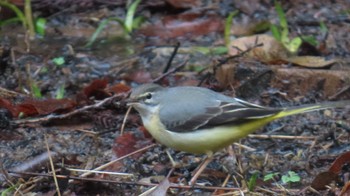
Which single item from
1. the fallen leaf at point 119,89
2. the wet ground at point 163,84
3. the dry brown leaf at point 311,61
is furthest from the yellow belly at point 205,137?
the dry brown leaf at point 311,61

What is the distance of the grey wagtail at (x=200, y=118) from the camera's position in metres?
5.52

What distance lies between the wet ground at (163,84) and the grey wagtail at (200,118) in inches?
11.5

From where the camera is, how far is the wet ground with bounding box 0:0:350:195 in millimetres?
5688

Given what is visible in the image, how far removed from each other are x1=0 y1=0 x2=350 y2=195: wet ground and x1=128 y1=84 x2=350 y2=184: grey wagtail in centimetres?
29

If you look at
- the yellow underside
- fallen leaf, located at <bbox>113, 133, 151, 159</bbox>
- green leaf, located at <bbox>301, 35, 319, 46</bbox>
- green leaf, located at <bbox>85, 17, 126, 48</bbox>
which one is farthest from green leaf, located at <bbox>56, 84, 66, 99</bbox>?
green leaf, located at <bbox>301, 35, 319, 46</bbox>

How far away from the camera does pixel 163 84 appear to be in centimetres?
736

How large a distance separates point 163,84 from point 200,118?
182cm

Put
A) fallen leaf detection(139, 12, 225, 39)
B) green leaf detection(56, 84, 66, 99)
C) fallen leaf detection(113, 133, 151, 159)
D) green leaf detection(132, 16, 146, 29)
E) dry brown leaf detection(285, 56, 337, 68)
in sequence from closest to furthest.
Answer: fallen leaf detection(113, 133, 151, 159), green leaf detection(56, 84, 66, 99), dry brown leaf detection(285, 56, 337, 68), fallen leaf detection(139, 12, 225, 39), green leaf detection(132, 16, 146, 29)

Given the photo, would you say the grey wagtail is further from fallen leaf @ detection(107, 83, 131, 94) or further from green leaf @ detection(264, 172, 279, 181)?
fallen leaf @ detection(107, 83, 131, 94)

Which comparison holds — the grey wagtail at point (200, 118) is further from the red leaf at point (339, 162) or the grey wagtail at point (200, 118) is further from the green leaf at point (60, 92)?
the green leaf at point (60, 92)

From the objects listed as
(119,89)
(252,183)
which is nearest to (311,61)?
(119,89)

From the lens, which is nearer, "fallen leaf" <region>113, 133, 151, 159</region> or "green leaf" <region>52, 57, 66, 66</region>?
"fallen leaf" <region>113, 133, 151, 159</region>

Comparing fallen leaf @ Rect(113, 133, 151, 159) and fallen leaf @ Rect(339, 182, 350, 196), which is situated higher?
fallen leaf @ Rect(339, 182, 350, 196)

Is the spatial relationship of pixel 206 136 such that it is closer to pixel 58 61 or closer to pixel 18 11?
pixel 58 61
